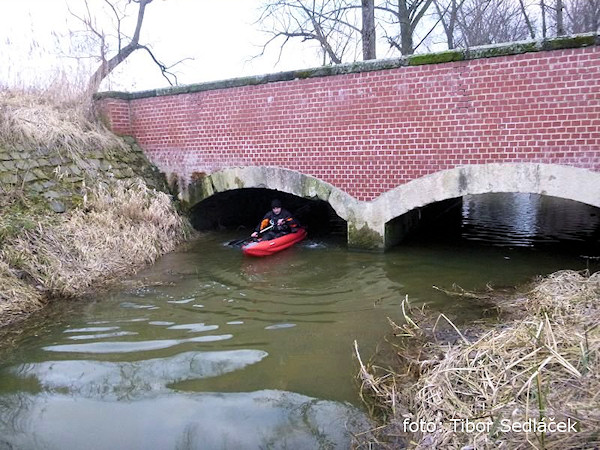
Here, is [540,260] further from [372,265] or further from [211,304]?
[211,304]

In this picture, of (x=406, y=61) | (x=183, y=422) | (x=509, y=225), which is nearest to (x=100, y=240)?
(x=183, y=422)

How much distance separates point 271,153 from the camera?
8156 millimetres

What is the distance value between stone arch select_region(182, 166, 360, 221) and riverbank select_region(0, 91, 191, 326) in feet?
2.38

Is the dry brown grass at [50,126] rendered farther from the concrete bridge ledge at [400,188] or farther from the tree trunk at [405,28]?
the tree trunk at [405,28]

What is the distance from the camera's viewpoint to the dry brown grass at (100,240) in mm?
5699

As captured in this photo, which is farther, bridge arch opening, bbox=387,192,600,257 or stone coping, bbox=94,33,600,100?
bridge arch opening, bbox=387,192,600,257

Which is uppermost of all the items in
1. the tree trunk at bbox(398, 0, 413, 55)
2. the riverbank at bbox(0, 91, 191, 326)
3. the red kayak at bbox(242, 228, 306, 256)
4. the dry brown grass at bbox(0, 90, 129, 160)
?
the tree trunk at bbox(398, 0, 413, 55)

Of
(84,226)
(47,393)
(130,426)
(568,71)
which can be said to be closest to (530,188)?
(568,71)

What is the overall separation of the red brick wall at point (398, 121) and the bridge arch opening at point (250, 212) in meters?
1.23

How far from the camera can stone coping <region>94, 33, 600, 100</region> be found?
562cm

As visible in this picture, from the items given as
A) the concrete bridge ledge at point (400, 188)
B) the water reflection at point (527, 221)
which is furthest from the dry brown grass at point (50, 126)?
the water reflection at point (527, 221)

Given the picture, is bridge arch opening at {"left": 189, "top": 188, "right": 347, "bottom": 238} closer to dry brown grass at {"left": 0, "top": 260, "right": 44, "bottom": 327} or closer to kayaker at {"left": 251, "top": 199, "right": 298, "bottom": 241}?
kayaker at {"left": 251, "top": 199, "right": 298, "bottom": 241}

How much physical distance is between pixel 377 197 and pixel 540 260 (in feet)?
8.86

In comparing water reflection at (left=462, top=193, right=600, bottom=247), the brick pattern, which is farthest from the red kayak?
the brick pattern
